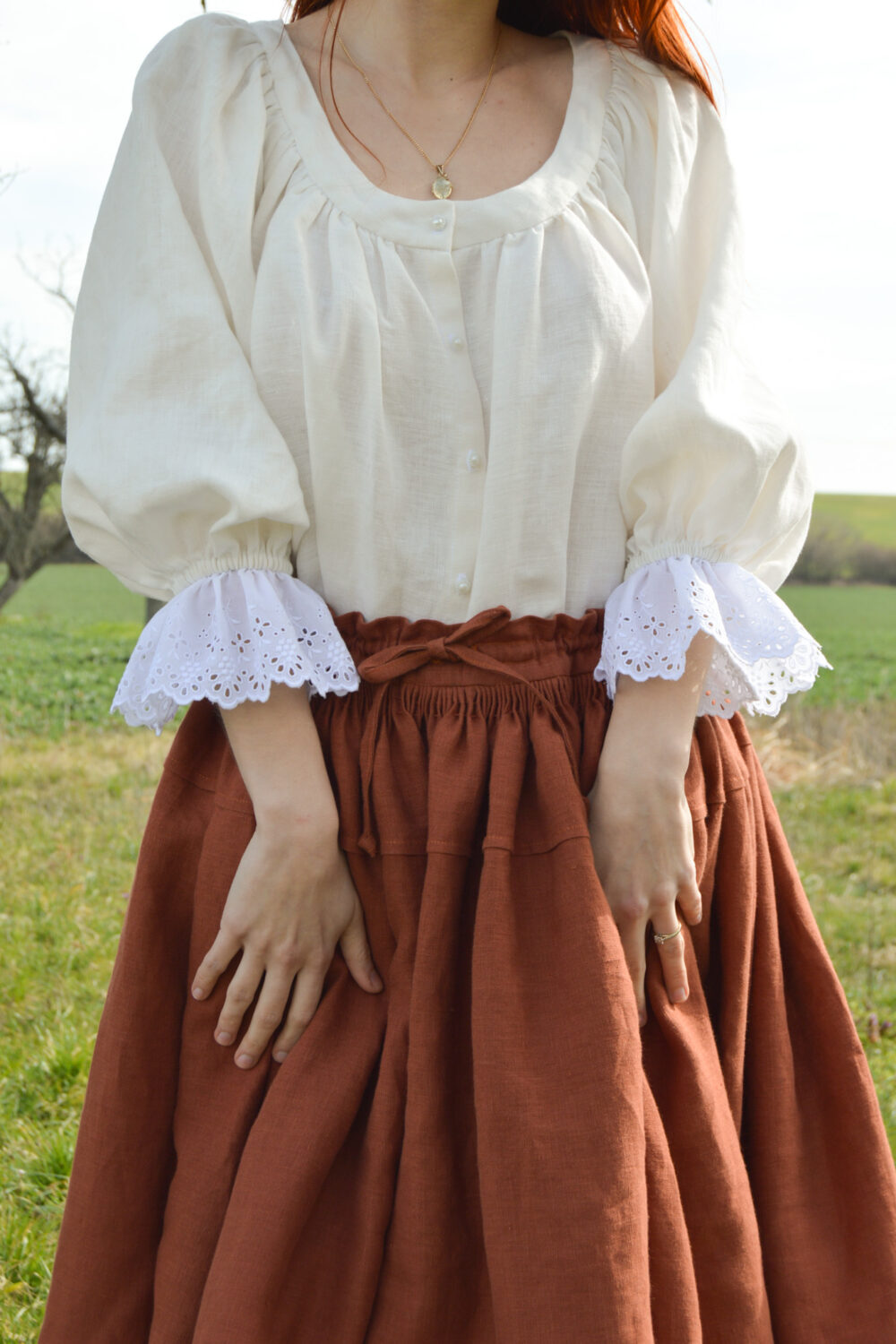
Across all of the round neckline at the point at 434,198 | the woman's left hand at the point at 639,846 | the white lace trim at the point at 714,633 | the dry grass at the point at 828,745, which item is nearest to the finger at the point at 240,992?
the woman's left hand at the point at 639,846

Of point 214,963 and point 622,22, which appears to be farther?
point 622,22

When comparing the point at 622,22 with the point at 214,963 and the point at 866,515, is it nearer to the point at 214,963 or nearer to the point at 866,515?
the point at 214,963

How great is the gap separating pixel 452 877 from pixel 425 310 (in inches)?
25.9

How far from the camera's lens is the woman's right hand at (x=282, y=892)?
46.5 inches

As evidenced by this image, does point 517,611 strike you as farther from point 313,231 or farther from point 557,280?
point 313,231

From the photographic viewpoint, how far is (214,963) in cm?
123

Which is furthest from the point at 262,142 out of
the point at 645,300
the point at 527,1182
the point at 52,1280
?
the point at 52,1280

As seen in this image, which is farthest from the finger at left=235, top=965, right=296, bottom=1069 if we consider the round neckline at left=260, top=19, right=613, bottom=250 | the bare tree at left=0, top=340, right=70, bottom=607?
the bare tree at left=0, top=340, right=70, bottom=607

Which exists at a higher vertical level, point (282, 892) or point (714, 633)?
point (714, 633)

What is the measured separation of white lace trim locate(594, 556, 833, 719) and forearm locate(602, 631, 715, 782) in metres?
0.03

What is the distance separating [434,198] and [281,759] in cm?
71

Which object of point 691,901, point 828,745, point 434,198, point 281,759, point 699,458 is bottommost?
point 828,745

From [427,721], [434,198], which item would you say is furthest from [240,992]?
[434,198]

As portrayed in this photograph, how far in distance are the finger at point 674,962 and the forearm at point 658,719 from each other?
7.0 inches
